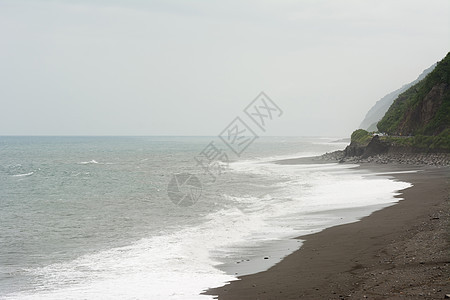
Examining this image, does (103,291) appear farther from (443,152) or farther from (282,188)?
(443,152)

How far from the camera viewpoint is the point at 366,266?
13.1m

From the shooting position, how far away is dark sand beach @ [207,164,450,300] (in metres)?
10.5

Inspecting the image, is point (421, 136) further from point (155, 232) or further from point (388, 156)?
point (155, 232)

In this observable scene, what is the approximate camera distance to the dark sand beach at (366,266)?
1048 centimetres

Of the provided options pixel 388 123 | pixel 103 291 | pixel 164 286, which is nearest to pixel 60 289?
pixel 103 291

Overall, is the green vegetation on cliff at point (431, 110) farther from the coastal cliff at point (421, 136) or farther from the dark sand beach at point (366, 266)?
the dark sand beach at point (366, 266)

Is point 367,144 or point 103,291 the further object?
point 367,144

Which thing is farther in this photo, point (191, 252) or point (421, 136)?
point (421, 136)

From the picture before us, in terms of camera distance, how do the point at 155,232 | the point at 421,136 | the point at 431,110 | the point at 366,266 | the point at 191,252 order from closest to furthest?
the point at 366,266 → the point at 191,252 → the point at 155,232 → the point at 421,136 → the point at 431,110

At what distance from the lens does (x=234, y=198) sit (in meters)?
34.3

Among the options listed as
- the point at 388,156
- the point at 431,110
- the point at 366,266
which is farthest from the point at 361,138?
the point at 366,266

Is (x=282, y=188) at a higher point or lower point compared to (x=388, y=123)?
lower

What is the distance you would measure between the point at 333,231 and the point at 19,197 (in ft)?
95.2

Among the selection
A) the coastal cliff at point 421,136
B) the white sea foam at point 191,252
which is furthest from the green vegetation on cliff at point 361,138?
the white sea foam at point 191,252
